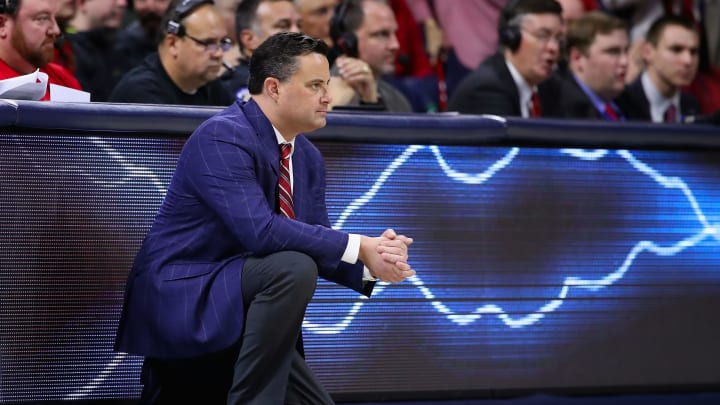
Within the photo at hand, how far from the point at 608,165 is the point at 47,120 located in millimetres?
2195

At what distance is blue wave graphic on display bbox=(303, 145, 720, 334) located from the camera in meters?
4.61

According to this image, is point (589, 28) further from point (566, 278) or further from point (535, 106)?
point (566, 278)

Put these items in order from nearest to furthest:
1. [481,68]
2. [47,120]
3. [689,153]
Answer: [47,120], [689,153], [481,68]

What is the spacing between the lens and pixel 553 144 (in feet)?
16.0

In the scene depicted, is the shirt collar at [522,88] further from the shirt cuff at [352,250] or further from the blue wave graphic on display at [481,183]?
the shirt cuff at [352,250]

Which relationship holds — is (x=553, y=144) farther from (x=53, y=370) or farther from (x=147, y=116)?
(x=53, y=370)

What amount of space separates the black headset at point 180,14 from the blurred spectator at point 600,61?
2208 millimetres

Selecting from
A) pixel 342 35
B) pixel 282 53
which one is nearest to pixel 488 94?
pixel 342 35

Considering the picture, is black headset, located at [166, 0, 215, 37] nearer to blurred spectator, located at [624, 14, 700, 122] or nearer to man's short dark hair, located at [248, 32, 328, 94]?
man's short dark hair, located at [248, 32, 328, 94]

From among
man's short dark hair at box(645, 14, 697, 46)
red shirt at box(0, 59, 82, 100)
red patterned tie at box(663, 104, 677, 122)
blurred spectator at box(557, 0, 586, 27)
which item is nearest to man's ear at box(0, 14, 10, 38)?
red shirt at box(0, 59, 82, 100)

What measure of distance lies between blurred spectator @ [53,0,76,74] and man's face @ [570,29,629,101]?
2864 millimetres

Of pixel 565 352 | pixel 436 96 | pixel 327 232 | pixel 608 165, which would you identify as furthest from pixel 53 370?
pixel 436 96

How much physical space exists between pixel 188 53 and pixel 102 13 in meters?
1.38

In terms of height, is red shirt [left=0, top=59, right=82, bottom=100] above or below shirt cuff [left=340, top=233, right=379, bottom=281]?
above
